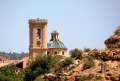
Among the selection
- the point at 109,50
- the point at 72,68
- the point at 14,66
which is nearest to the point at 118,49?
the point at 109,50

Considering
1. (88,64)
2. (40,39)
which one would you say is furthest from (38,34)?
(88,64)

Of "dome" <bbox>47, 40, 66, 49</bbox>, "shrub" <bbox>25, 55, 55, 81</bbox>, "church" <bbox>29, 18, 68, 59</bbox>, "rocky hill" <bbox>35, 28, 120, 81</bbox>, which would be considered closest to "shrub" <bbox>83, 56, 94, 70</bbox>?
"rocky hill" <bbox>35, 28, 120, 81</bbox>

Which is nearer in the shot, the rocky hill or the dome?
the rocky hill

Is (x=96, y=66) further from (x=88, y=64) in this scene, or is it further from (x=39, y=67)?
(x=39, y=67)

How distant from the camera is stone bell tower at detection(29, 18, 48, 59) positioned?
4692 inches

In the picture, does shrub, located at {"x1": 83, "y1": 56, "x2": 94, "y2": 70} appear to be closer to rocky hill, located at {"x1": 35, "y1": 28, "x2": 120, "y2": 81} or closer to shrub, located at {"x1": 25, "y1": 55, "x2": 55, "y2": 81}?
rocky hill, located at {"x1": 35, "y1": 28, "x2": 120, "y2": 81}

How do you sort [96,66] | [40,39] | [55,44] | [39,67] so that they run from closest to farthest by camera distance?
[96,66]
[39,67]
[40,39]
[55,44]

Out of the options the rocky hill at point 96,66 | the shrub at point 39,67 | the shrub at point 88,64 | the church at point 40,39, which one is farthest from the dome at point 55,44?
the shrub at point 88,64

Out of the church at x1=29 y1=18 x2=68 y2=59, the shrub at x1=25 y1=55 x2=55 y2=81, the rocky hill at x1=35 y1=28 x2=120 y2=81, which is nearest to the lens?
the rocky hill at x1=35 y1=28 x2=120 y2=81

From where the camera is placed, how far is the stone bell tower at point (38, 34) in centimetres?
11919

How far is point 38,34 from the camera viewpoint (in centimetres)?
12044

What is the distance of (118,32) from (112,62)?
496cm

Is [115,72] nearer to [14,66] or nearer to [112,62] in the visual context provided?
[112,62]

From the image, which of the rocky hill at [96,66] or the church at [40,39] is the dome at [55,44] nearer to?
the church at [40,39]
